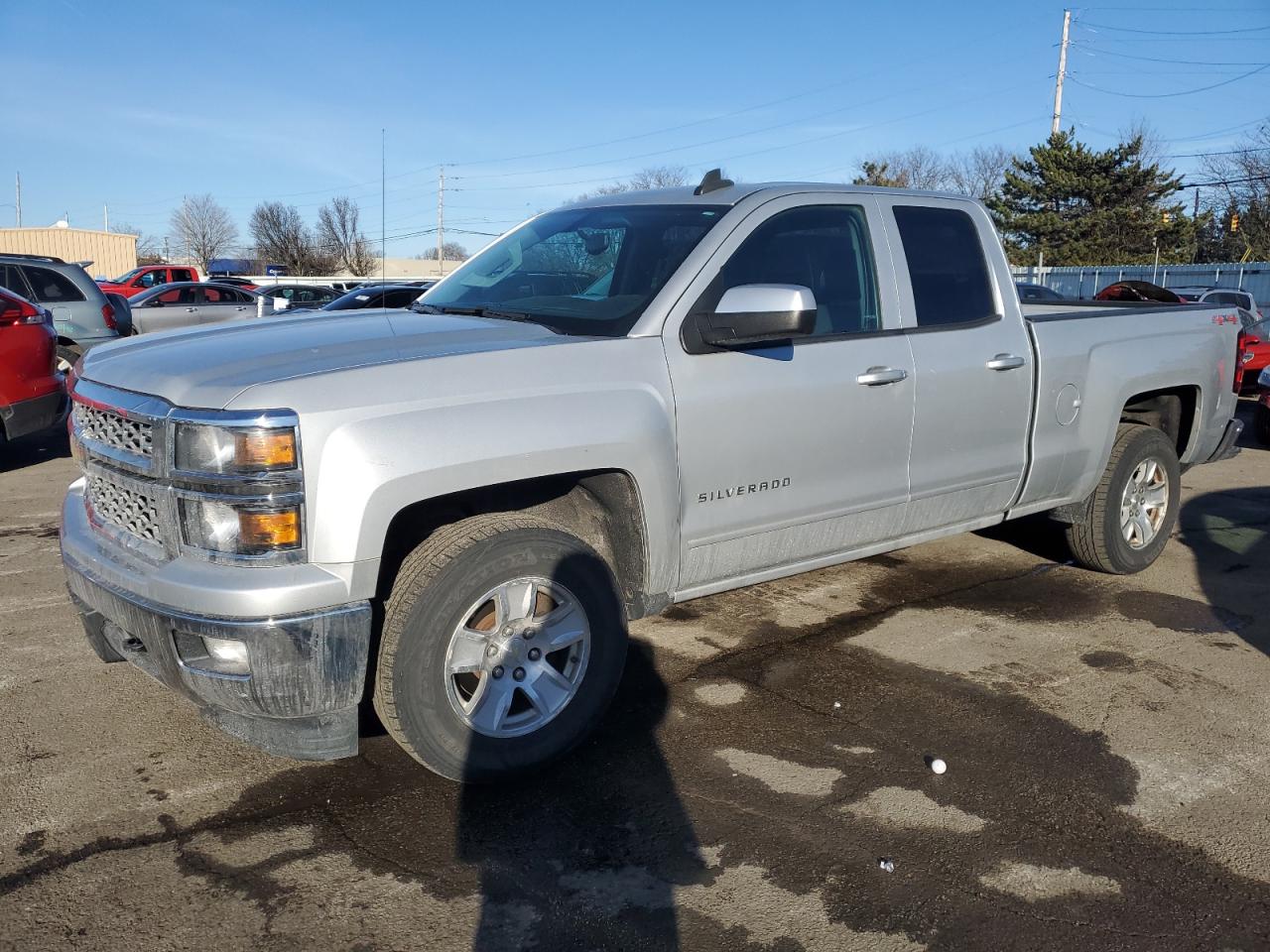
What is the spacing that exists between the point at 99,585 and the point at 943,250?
370 cm

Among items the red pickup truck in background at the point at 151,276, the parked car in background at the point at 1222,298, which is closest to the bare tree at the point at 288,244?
the red pickup truck in background at the point at 151,276

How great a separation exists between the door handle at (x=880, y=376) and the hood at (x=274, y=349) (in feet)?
4.22

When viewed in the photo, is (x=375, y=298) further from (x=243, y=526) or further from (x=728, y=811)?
(x=728, y=811)

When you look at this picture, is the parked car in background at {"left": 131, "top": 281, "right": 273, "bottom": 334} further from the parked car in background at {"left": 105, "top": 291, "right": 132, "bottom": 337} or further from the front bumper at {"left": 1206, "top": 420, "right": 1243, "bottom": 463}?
the front bumper at {"left": 1206, "top": 420, "right": 1243, "bottom": 463}

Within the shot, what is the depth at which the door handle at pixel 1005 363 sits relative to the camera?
469 cm

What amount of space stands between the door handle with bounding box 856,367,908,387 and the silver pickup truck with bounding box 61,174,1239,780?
0.01 meters

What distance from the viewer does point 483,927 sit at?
2.72 metres

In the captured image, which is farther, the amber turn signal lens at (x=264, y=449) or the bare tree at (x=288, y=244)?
the bare tree at (x=288, y=244)

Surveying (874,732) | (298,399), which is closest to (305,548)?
(298,399)

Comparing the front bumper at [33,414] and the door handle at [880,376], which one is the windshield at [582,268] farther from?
the front bumper at [33,414]

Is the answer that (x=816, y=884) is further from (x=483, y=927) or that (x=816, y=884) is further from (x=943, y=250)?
(x=943, y=250)

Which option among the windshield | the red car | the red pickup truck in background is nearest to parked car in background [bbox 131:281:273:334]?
the red pickup truck in background

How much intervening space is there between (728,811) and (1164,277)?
3710 cm

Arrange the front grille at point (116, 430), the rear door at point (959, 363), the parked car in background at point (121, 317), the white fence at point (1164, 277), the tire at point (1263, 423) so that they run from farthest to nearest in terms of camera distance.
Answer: the white fence at point (1164, 277) → the parked car in background at point (121, 317) → the tire at point (1263, 423) → the rear door at point (959, 363) → the front grille at point (116, 430)
